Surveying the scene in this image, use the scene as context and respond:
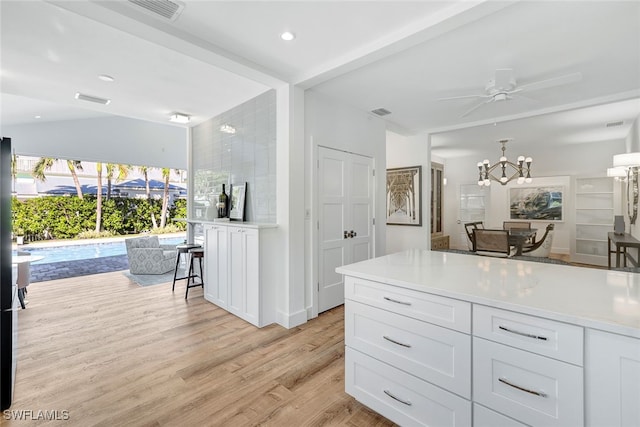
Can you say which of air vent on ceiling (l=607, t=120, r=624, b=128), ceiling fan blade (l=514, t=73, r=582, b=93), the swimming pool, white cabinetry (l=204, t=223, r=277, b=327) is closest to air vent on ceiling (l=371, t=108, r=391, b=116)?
ceiling fan blade (l=514, t=73, r=582, b=93)

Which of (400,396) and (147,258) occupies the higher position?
(147,258)

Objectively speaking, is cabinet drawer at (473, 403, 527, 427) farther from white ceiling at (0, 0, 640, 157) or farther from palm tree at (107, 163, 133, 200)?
palm tree at (107, 163, 133, 200)

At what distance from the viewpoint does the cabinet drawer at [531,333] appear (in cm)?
112

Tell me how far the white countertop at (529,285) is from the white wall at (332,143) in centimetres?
146

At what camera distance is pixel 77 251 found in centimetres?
794

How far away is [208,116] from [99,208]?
700 cm

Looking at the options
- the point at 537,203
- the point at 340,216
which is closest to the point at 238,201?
the point at 340,216

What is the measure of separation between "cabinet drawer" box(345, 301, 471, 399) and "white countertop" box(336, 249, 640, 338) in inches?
8.3

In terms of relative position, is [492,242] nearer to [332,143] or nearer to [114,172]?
[332,143]

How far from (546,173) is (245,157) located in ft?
25.6

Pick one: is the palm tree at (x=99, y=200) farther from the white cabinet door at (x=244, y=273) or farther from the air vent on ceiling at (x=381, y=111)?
the air vent on ceiling at (x=381, y=111)

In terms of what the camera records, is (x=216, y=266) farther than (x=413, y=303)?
Yes

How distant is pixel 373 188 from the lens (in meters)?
4.30

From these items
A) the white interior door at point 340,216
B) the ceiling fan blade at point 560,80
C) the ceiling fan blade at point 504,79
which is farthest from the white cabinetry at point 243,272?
the ceiling fan blade at point 560,80
